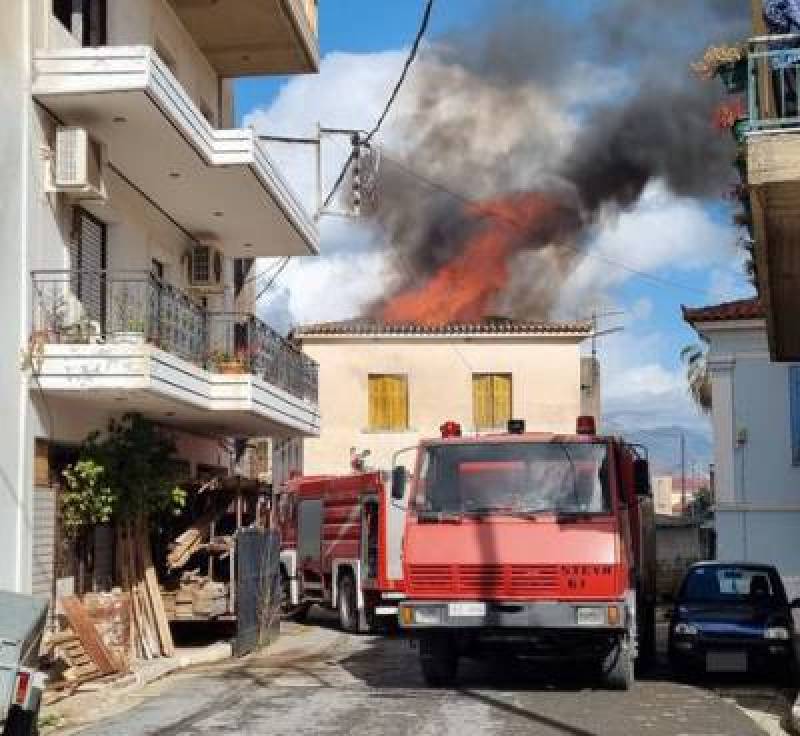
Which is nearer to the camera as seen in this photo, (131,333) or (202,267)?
(131,333)

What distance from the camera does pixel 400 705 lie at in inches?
486

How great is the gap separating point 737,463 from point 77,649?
49.1ft

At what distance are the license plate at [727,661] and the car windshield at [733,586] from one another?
1.14 meters

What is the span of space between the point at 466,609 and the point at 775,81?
227 inches

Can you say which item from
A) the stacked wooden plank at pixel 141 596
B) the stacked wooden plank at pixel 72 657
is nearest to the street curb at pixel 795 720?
the stacked wooden plank at pixel 72 657

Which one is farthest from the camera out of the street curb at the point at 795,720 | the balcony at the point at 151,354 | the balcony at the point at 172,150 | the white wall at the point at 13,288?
the balcony at the point at 172,150

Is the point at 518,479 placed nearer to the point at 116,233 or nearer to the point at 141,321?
the point at 141,321

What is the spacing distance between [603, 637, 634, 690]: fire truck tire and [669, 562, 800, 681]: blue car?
121 cm

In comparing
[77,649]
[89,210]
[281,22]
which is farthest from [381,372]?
[77,649]

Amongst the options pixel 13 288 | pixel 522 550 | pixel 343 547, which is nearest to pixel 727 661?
pixel 522 550

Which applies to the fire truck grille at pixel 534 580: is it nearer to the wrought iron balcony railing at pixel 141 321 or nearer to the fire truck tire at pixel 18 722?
the wrought iron balcony railing at pixel 141 321

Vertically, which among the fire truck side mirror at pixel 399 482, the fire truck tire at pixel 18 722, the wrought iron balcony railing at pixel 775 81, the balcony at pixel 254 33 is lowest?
the fire truck tire at pixel 18 722

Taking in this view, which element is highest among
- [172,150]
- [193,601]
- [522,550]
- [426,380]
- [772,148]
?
[172,150]

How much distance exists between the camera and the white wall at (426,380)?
38219 mm
